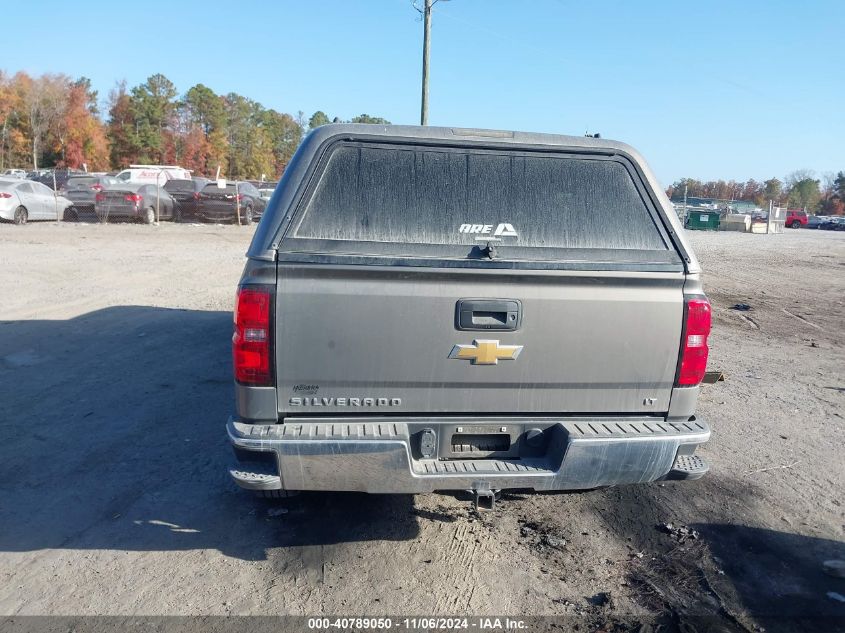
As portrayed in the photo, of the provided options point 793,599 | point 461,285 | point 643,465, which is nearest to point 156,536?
point 461,285

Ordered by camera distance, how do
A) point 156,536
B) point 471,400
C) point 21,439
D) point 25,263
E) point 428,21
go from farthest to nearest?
point 428,21 < point 25,263 < point 21,439 < point 156,536 < point 471,400

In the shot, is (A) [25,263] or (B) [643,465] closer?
(B) [643,465]

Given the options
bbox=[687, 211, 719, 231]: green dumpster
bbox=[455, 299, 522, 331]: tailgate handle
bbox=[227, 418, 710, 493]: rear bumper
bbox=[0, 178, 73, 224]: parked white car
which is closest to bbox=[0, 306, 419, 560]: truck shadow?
bbox=[227, 418, 710, 493]: rear bumper

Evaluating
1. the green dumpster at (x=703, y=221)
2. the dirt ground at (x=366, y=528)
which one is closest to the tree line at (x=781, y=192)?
the green dumpster at (x=703, y=221)

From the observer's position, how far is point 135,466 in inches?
196

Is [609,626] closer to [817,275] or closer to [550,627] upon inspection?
[550,627]

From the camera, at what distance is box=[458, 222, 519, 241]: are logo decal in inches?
141

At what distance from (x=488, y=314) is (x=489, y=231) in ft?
1.50

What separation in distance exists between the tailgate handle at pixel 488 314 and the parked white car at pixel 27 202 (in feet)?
A: 77.3

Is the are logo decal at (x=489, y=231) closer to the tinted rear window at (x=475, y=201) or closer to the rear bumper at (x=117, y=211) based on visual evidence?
the tinted rear window at (x=475, y=201)

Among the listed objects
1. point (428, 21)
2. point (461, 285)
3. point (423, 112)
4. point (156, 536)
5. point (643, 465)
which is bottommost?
point (156, 536)

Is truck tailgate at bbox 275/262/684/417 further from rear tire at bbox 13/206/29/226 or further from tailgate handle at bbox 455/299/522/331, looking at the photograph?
rear tire at bbox 13/206/29/226

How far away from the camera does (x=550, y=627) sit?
329cm

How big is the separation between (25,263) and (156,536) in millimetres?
Answer: 11881
